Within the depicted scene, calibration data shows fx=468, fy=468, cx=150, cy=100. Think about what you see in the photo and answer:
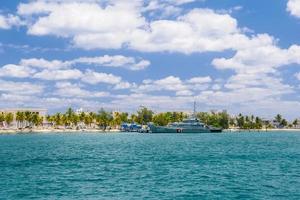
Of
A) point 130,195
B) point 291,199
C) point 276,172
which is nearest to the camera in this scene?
point 291,199

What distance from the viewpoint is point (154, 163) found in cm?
9262

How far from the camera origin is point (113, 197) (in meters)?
52.0

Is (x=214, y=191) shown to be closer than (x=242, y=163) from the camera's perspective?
Yes

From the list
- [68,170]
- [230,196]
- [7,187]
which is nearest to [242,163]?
[68,170]

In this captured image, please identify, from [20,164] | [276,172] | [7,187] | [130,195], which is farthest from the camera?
[20,164]

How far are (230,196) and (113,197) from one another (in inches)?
517

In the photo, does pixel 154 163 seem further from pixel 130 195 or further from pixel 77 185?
pixel 130 195

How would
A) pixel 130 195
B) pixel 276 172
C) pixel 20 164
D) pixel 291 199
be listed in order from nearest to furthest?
1. pixel 291 199
2. pixel 130 195
3. pixel 276 172
4. pixel 20 164

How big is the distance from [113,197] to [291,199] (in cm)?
1933

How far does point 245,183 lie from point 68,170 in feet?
104

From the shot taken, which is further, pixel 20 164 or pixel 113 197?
pixel 20 164

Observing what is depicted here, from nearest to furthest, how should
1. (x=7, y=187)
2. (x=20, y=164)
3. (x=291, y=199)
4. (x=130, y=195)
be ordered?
(x=291, y=199) → (x=130, y=195) → (x=7, y=187) → (x=20, y=164)

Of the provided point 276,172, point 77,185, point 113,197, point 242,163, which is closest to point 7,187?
point 77,185

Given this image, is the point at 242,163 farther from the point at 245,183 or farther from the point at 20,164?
the point at 20,164
